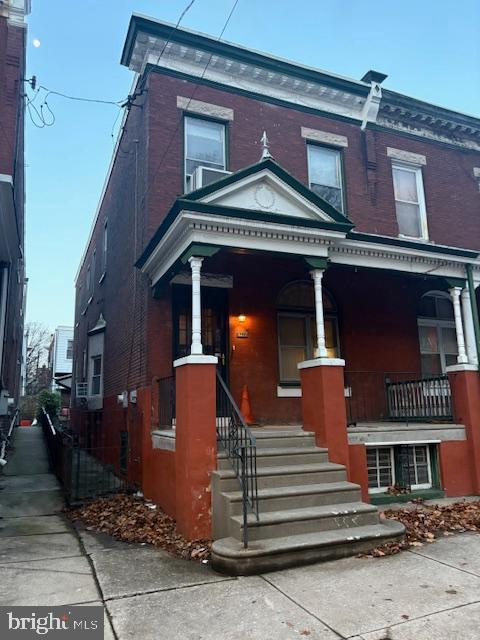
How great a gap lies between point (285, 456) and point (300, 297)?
4329 millimetres

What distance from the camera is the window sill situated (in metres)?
9.60

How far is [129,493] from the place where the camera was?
8766mm

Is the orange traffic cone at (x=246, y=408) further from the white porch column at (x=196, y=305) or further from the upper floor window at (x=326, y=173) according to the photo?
the upper floor window at (x=326, y=173)

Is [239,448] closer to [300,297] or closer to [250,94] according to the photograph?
[300,297]

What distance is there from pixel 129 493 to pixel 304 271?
5.52m

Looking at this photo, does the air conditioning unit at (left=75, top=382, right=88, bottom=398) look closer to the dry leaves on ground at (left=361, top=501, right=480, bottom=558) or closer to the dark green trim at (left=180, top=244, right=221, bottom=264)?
the dark green trim at (left=180, top=244, right=221, bottom=264)

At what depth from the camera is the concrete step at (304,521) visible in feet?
17.5

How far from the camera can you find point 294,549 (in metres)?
5.05

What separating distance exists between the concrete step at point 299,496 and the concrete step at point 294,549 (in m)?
0.47

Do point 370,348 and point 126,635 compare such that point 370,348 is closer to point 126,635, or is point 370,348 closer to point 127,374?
point 127,374

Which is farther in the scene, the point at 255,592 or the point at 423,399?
the point at 423,399

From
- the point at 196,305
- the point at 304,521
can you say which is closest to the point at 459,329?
the point at 196,305

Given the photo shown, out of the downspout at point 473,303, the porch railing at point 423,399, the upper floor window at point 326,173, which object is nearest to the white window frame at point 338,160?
the upper floor window at point 326,173

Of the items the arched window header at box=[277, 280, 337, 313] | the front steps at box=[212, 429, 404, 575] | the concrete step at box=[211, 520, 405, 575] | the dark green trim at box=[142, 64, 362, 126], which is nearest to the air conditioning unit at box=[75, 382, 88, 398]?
the arched window header at box=[277, 280, 337, 313]
